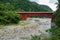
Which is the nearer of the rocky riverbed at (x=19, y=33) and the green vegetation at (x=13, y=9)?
the rocky riverbed at (x=19, y=33)

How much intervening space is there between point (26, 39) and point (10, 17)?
254 inches

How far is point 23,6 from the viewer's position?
26.8m

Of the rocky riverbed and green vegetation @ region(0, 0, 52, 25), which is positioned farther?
green vegetation @ region(0, 0, 52, 25)

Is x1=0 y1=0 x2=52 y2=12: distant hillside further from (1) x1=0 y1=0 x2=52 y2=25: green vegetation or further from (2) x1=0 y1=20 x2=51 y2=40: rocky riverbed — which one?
(2) x1=0 y1=20 x2=51 y2=40: rocky riverbed

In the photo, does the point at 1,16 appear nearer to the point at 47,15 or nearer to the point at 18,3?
the point at 47,15

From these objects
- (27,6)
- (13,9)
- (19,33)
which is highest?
(19,33)

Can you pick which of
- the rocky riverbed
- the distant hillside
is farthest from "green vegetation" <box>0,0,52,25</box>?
the rocky riverbed

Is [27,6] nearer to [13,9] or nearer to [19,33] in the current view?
[13,9]

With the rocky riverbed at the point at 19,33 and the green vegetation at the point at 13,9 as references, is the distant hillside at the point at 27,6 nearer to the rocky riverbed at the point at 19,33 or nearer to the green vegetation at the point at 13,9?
the green vegetation at the point at 13,9

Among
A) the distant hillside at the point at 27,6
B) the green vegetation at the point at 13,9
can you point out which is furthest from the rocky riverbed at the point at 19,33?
the distant hillside at the point at 27,6

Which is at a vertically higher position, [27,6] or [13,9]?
[13,9]

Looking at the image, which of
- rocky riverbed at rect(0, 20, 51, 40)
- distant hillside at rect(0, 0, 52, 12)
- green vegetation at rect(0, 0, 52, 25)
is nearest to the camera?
rocky riverbed at rect(0, 20, 51, 40)

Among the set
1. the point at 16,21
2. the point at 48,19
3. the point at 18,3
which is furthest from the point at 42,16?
the point at 18,3

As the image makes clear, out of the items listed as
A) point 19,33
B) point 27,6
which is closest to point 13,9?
point 27,6
